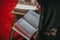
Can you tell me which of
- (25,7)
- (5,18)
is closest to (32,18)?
(25,7)

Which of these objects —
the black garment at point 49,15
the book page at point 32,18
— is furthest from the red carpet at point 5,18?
the black garment at point 49,15

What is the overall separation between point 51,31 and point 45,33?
0.07m

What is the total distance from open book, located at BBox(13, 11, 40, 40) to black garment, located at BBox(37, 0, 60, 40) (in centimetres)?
47

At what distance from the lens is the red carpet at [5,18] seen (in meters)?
2.93

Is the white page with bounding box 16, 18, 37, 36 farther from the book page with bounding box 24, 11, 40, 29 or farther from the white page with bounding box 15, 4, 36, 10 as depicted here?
the white page with bounding box 15, 4, 36, 10

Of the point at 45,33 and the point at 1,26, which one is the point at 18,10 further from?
the point at 1,26

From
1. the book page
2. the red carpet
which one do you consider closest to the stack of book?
the book page

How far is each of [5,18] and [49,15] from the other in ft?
6.88

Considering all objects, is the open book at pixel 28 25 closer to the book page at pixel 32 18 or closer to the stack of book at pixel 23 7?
the book page at pixel 32 18

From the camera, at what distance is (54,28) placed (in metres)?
1.49

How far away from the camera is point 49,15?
1.43 m

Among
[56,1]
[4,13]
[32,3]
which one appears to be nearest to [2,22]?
[4,13]

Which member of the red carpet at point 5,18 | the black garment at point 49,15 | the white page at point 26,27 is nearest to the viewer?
the black garment at point 49,15

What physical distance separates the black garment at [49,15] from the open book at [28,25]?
47 centimetres
